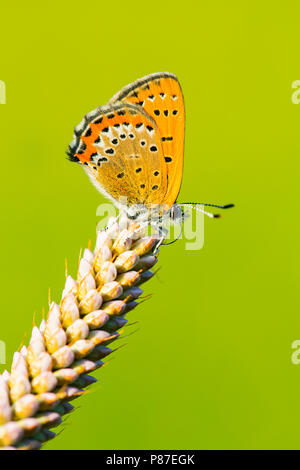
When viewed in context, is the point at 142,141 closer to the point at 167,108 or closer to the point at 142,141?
the point at 142,141

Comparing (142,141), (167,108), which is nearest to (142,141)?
(142,141)

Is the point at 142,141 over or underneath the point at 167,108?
underneath

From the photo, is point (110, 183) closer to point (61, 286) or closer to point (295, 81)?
point (61, 286)

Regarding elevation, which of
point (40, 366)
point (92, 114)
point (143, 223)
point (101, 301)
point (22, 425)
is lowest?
point (22, 425)

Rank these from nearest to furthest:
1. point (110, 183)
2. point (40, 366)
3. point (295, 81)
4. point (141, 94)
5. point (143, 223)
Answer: point (40, 366) < point (143, 223) < point (141, 94) < point (110, 183) < point (295, 81)

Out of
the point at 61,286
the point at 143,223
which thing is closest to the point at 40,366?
the point at 143,223
